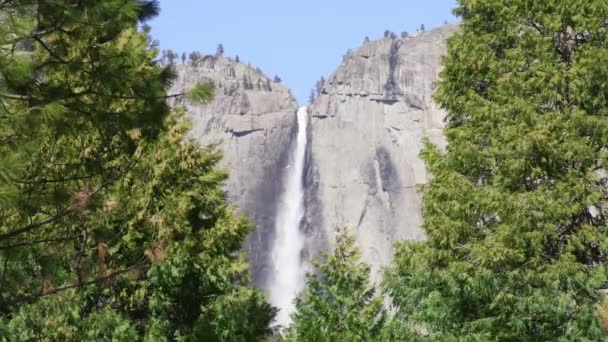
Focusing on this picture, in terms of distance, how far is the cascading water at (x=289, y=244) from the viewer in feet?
319

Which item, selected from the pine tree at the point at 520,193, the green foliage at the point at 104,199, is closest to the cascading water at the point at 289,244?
the green foliage at the point at 104,199

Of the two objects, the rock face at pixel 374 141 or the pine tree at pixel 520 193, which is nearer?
the pine tree at pixel 520 193

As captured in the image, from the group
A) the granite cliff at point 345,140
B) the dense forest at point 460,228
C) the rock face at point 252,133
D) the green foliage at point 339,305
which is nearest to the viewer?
the green foliage at point 339,305

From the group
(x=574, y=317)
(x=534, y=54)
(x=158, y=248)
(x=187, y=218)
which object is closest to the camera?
(x=158, y=248)

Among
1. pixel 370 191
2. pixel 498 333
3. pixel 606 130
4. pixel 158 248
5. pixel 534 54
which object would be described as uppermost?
pixel 534 54

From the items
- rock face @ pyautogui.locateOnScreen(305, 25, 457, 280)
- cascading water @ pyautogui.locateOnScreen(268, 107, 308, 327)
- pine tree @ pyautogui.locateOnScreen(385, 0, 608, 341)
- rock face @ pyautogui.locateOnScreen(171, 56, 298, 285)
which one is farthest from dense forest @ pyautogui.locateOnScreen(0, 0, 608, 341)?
rock face @ pyautogui.locateOnScreen(171, 56, 298, 285)

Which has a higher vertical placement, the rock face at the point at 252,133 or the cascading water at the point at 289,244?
the rock face at the point at 252,133

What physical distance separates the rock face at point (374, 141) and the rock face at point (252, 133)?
364 cm

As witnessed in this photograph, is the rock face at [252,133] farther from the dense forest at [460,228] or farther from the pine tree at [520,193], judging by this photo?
the pine tree at [520,193]

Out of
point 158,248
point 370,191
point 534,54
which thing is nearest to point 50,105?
point 158,248

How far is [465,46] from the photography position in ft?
51.5

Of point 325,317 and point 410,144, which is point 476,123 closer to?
point 325,317

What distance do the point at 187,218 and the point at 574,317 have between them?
21.7 ft

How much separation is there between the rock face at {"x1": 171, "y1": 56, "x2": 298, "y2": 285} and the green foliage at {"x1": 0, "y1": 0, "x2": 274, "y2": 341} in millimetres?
80188
